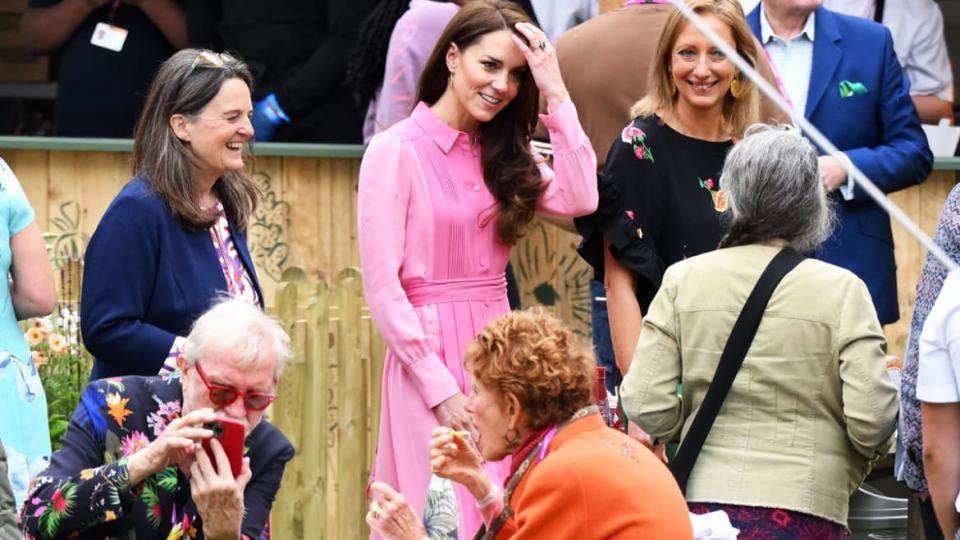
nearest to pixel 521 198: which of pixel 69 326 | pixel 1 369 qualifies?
pixel 1 369

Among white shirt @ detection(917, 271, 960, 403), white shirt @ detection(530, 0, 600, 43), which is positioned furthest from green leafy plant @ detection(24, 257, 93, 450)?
white shirt @ detection(917, 271, 960, 403)

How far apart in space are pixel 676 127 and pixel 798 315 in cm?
135

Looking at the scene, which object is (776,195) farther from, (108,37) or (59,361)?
(108,37)

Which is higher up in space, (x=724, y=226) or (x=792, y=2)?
(x=792, y=2)

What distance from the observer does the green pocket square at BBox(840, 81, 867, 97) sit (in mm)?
7309

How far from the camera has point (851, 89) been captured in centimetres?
731

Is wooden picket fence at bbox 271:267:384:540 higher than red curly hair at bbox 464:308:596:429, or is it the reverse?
red curly hair at bbox 464:308:596:429

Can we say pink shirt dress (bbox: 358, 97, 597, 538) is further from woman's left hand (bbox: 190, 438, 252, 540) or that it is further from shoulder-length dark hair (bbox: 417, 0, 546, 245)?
woman's left hand (bbox: 190, 438, 252, 540)

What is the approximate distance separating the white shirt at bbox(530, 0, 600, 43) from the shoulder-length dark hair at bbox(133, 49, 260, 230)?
8.61ft

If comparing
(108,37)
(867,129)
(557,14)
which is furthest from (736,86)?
(108,37)

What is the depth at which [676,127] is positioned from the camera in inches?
249

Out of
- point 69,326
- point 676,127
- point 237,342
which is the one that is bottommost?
point 69,326

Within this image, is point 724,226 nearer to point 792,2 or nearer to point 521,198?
point 521,198

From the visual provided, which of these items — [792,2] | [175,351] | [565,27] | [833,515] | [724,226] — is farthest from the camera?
[565,27]
